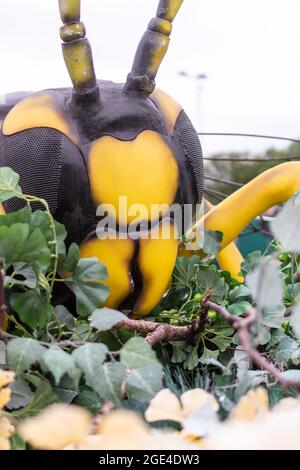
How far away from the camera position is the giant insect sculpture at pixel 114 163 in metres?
0.58

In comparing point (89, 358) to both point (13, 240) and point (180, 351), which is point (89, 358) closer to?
point (13, 240)

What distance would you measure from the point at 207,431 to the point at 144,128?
1.28 ft

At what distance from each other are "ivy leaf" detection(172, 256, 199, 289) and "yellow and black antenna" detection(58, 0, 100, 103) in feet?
0.64

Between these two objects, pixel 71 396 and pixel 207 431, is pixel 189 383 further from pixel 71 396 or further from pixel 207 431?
pixel 207 431

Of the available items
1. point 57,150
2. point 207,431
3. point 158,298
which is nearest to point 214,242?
point 158,298

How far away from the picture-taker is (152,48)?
1.90 ft

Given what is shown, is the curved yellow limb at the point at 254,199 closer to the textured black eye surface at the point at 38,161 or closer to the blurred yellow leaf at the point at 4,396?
the textured black eye surface at the point at 38,161

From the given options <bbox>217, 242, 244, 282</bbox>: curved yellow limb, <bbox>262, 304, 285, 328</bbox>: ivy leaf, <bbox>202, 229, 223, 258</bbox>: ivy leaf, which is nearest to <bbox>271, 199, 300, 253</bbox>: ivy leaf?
<bbox>262, 304, 285, 328</bbox>: ivy leaf

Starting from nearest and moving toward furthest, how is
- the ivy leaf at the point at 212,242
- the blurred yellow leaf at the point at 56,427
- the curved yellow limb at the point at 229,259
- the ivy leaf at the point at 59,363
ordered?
the blurred yellow leaf at the point at 56,427
the ivy leaf at the point at 59,363
the ivy leaf at the point at 212,242
the curved yellow limb at the point at 229,259

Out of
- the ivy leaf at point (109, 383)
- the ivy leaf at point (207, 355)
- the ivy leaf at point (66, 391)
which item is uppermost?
the ivy leaf at point (109, 383)

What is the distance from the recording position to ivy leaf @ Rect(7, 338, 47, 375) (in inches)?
14.7

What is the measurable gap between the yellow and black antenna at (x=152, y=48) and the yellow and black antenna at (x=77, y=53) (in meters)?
0.04

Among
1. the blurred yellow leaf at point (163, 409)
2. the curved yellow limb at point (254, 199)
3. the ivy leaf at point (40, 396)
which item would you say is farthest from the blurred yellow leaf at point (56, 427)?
the curved yellow limb at point (254, 199)

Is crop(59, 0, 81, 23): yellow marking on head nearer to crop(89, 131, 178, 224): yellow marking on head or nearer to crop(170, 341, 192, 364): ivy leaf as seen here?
crop(89, 131, 178, 224): yellow marking on head
